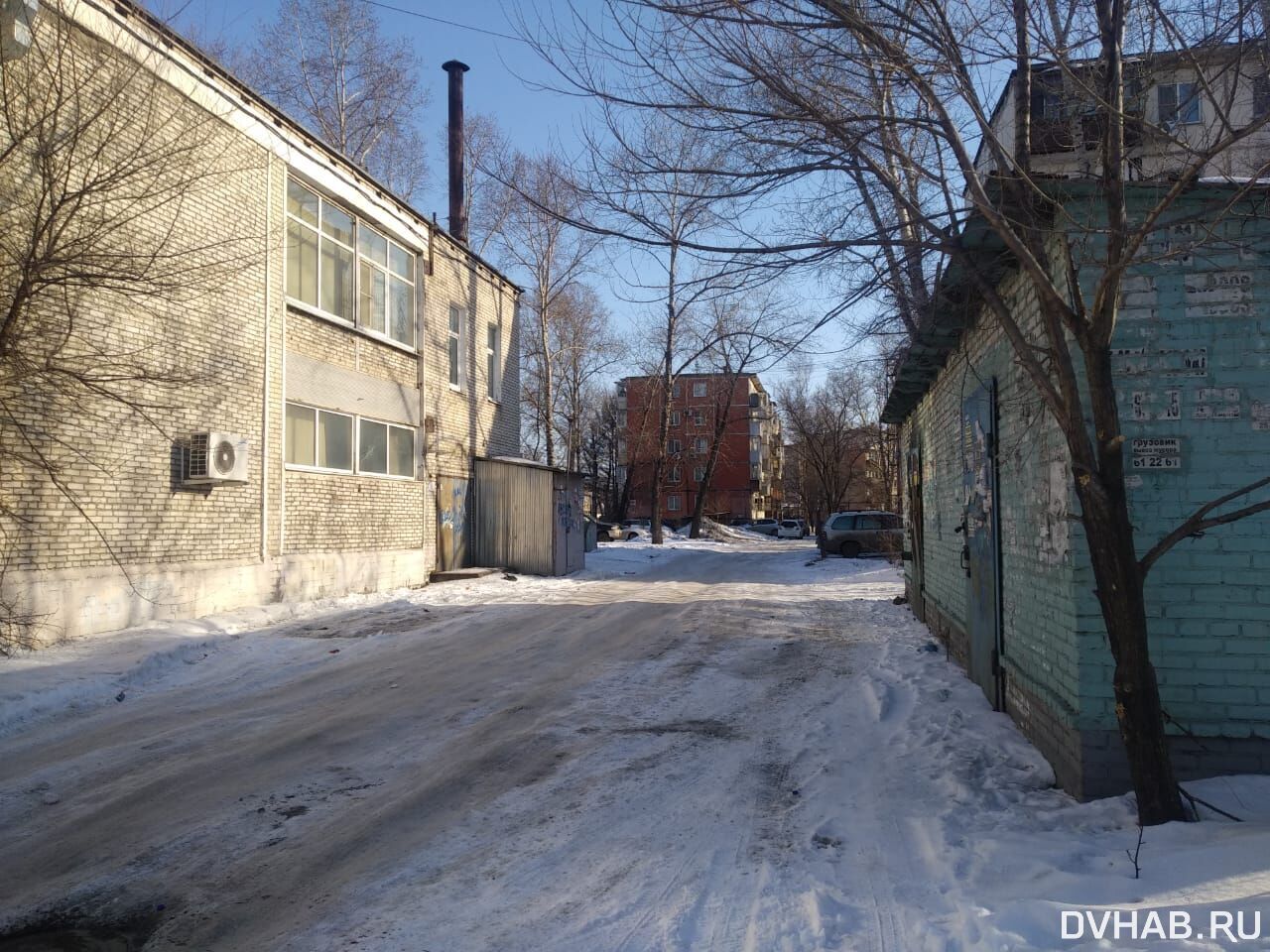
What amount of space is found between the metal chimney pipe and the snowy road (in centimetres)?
1782

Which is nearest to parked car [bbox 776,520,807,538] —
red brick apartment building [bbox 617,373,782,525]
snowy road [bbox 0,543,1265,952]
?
red brick apartment building [bbox 617,373,782,525]

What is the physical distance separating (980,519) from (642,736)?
11.7 feet

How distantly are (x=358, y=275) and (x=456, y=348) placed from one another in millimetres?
4776

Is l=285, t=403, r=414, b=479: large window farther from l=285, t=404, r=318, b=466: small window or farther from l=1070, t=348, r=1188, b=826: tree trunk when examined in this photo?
l=1070, t=348, r=1188, b=826: tree trunk

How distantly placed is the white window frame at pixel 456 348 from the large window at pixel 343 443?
2723mm

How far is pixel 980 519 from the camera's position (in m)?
7.73

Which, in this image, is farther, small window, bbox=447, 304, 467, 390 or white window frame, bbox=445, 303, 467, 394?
small window, bbox=447, 304, 467, 390

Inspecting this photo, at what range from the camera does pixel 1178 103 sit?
190 inches

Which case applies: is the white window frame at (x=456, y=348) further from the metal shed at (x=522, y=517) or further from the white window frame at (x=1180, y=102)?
the white window frame at (x=1180, y=102)

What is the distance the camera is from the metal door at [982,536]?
281 inches

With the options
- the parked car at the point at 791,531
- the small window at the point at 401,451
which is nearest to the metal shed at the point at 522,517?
the small window at the point at 401,451

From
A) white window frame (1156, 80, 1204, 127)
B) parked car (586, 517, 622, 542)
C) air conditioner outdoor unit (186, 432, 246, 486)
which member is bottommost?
parked car (586, 517, 622, 542)

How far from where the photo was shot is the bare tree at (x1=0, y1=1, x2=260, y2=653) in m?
8.16

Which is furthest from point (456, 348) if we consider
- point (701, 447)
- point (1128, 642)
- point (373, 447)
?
point (701, 447)
